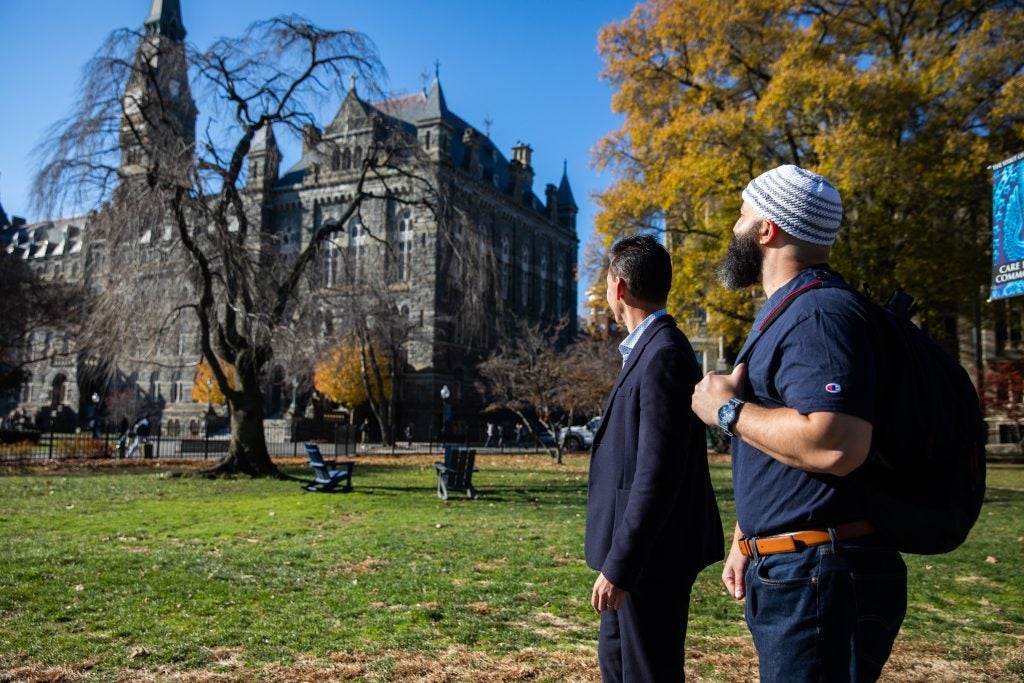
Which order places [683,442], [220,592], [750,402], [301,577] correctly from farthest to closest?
[301,577] → [220,592] → [683,442] → [750,402]

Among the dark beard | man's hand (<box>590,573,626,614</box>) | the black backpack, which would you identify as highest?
the dark beard

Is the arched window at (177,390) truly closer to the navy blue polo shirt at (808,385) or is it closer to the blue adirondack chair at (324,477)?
the blue adirondack chair at (324,477)

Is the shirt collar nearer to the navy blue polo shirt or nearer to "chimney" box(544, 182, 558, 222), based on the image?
the navy blue polo shirt

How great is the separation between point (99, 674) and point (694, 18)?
2210cm

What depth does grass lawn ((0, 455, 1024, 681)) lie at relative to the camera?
4.48 metres

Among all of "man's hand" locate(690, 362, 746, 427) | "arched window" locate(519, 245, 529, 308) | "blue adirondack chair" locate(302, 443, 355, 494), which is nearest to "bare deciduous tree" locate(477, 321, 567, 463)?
"blue adirondack chair" locate(302, 443, 355, 494)

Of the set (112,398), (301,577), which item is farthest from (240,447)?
(112,398)

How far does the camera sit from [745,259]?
2.43m

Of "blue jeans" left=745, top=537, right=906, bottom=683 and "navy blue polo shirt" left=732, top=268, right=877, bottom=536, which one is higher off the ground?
"navy blue polo shirt" left=732, top=268, right=877, bottom=536

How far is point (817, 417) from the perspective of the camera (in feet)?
6.41

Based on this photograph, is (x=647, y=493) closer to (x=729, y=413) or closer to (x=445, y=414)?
(x=729, y=413)

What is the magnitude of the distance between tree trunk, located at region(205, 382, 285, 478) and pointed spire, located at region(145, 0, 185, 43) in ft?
199

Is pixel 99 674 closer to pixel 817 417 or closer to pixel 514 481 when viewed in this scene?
pixel 817 417

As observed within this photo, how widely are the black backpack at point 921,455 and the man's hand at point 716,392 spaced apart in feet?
1.21
